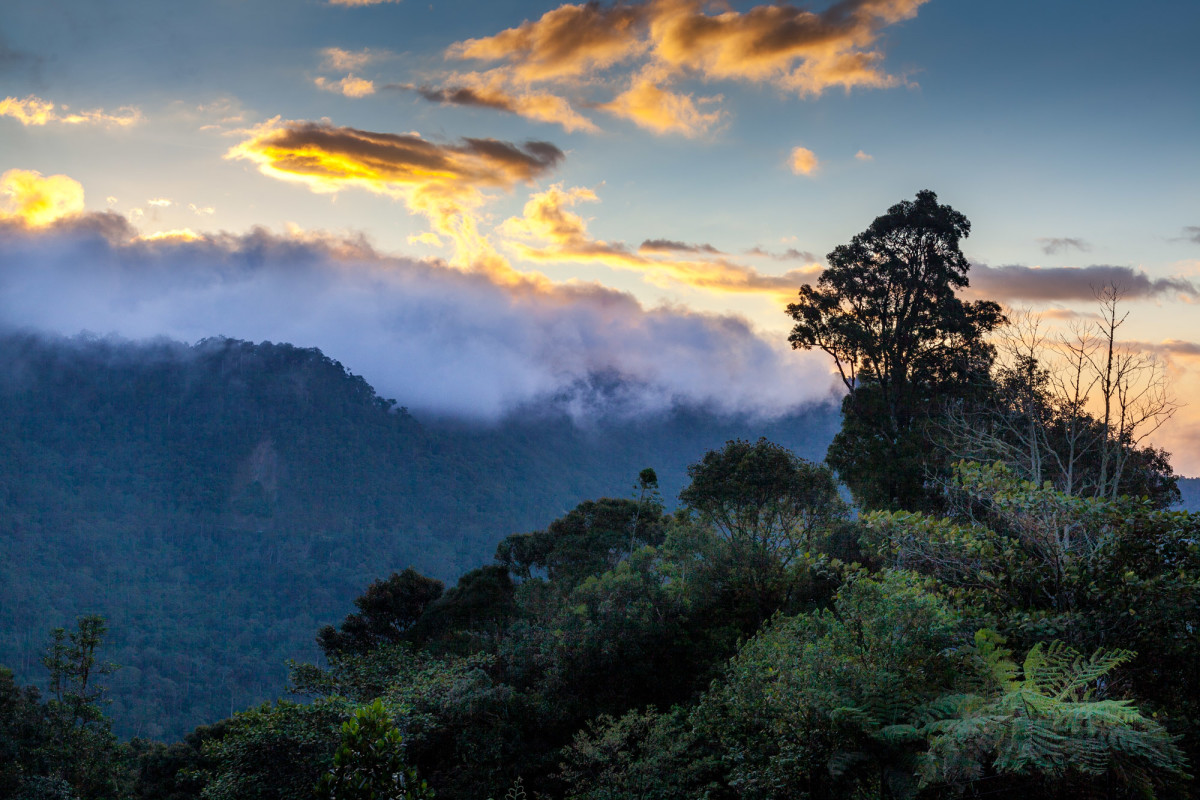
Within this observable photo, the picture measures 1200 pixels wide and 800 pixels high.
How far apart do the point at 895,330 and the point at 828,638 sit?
21452mm

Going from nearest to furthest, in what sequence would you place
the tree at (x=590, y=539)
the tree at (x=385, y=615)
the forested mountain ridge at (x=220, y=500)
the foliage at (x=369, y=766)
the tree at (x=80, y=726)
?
the foliage at (x=369, y=766)
the tree at (x=80, y=726)
the tree at (x=590, y=539)
the tree at (x=385, y=615)
the forested mountain ridge at (x=220, y=500)

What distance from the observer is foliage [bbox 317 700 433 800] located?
370 inches

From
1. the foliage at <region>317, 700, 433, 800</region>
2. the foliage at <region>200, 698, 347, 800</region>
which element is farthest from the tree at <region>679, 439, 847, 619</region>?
the foliage at <region>317, 700, 433, 800</region>

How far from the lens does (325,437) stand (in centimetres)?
18000

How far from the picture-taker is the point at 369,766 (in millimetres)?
9641

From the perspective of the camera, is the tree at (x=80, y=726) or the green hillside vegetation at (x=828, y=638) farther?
the tree at (x=80, y=726)

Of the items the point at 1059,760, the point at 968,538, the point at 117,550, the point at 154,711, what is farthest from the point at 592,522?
the point at 117,550

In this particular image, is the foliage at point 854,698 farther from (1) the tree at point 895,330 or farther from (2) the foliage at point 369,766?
(1) the tree at point 895,330

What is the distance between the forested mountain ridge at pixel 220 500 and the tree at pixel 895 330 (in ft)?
278

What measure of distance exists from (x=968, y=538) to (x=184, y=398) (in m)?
201

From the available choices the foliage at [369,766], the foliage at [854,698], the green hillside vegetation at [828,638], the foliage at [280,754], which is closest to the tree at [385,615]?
the green hillside vegetation at [828,638]

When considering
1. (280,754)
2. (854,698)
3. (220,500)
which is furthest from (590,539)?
(220,500)

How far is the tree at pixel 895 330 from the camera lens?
1195 inches

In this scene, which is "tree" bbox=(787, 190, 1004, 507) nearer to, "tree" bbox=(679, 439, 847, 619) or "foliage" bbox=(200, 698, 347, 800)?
"tree" bbox=(679, 439, 847, 619)
